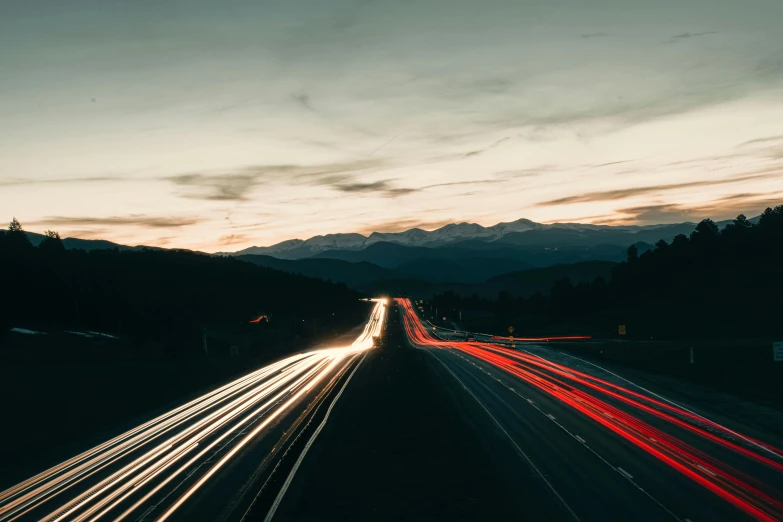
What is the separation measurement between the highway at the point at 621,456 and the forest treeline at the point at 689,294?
71.5m

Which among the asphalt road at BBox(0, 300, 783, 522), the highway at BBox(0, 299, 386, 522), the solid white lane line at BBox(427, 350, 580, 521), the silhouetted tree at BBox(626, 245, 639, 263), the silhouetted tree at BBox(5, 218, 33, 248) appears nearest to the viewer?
the solid white lane line at BBox(427, 350, 580, 521)

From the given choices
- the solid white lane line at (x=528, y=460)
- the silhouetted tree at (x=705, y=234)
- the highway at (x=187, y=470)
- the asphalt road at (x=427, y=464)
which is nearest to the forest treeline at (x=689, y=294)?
the silhouetted tree at (x=705, y=234)

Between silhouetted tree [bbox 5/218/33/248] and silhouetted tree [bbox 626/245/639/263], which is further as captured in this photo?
silhouetted tree [bbox 626/245/639/263]

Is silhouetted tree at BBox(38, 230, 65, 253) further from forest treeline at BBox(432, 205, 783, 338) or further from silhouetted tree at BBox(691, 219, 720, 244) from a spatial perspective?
silhouetted tree at BBox(691, 219, 720, 244)

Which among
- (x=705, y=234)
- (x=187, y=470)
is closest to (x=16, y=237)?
(x=187, y=470)

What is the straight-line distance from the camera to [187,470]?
24844 millimetres

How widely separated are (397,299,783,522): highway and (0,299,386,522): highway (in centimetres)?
949

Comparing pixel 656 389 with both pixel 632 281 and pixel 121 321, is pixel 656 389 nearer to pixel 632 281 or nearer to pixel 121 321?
pixel 121 321

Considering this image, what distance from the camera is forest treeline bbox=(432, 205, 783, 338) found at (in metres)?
111

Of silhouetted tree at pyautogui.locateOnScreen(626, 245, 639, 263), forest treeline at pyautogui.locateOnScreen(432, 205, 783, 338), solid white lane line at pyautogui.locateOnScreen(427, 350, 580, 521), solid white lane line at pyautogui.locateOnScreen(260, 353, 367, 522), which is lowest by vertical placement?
solid white lane line at pyautogui.locateOnScreen(260, 353, 367, 522)

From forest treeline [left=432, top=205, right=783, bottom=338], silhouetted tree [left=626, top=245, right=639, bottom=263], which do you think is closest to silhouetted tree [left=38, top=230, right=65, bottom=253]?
forest treeline [left=432, top=205, right=783, bottom=338]

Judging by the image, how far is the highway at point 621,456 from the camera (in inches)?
761

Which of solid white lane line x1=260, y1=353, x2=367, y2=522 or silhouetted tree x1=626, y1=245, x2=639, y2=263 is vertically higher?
silhouetted tree x1=626, y1=245, x2=639, y2=263

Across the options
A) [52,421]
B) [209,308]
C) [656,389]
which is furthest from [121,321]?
[656,389]
